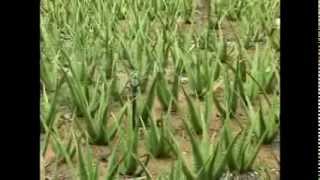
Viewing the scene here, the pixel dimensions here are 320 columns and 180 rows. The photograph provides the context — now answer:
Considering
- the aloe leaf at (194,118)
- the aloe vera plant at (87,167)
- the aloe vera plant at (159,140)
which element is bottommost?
the aloe vera plant at (87,167)

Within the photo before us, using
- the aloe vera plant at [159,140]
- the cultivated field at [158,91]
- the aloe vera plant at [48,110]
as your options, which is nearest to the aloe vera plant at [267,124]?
the cultivated field at [158,91]

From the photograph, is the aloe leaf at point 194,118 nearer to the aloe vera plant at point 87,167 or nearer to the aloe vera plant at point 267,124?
the aloe vera plant at point 267,124

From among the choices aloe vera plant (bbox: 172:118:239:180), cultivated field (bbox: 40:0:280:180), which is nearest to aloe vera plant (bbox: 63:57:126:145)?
cultivated field (bbox: 40:0:280:180)

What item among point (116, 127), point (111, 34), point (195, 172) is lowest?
point (195, 172)

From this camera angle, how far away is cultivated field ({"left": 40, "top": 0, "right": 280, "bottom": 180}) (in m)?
1.81

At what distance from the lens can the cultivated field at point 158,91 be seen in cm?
181

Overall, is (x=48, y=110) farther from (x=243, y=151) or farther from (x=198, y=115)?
(x=243, y=151)

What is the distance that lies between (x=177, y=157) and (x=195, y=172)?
0.06 meters

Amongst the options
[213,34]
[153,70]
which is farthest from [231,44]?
[153,70]

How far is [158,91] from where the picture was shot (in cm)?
188

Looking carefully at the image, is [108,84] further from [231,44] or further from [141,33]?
[231,44]

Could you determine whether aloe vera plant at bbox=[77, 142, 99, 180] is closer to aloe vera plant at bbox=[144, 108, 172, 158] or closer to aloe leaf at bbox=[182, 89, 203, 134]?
aloe vera plant at bbox=[144, 108, 172, 158]

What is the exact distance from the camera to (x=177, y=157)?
71.0 inches
